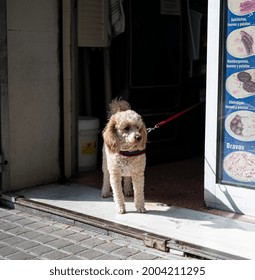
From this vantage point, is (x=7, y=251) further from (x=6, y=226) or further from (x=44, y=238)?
(x=6, y=226)

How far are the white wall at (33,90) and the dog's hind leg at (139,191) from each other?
167cm

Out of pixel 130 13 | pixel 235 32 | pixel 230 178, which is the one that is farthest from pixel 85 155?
pixel 235 32

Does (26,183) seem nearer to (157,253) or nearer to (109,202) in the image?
(109,202)

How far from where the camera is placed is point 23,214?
599cm

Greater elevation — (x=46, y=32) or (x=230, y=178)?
(x=46, y=32)

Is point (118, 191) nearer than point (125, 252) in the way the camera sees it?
No

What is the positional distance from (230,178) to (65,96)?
248 cm

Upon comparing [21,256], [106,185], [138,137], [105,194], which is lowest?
[21,256]

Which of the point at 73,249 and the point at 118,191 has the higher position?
the point at 118,191

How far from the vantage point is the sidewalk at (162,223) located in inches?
183

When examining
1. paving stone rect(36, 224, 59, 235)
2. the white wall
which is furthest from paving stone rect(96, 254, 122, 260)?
the white wall

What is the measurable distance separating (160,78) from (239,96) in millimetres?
2640

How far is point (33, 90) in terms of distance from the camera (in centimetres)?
648

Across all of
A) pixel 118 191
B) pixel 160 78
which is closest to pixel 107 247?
pixel 118 191
